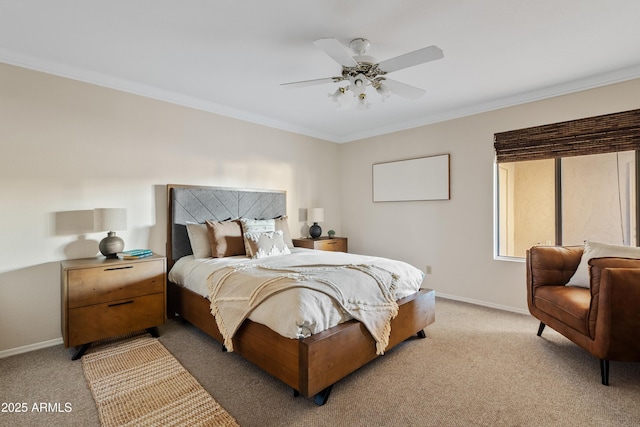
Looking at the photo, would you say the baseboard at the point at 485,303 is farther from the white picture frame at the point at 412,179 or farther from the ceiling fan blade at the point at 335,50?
the ceiling fan blade at the point at 335,50

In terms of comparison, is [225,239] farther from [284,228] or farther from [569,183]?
[569,183]

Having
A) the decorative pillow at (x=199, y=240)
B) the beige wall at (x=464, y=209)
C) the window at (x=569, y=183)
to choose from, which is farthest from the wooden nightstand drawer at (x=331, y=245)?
the window at (x=569, y=183)

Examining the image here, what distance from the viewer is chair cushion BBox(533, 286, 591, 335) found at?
2.21 m

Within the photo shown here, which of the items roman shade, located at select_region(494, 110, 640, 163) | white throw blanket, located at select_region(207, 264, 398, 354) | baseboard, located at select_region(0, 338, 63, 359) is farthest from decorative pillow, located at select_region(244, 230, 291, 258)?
roman shade, located at select_region(494, 110, 640, 163)

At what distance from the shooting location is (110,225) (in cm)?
277

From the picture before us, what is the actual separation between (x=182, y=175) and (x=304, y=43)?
6.88 ft

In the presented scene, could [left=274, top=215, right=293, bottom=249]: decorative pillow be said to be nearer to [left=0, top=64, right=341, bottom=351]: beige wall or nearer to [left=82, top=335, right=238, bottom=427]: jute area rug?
[left=0, top=64, right=341, bottom=351]: beige wall

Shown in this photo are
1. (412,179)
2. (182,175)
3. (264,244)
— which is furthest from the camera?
(412,179)

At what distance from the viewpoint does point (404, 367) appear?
91.7 inches

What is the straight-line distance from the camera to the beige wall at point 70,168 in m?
2.60

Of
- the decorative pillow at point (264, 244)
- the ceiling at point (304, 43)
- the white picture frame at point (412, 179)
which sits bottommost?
the decorative pillow at point (264, 244)

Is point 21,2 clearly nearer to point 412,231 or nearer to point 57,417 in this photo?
point 57,417

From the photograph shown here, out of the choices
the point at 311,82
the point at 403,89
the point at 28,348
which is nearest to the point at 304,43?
the point at 311,82

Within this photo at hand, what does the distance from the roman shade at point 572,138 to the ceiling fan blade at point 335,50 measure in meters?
2.41
